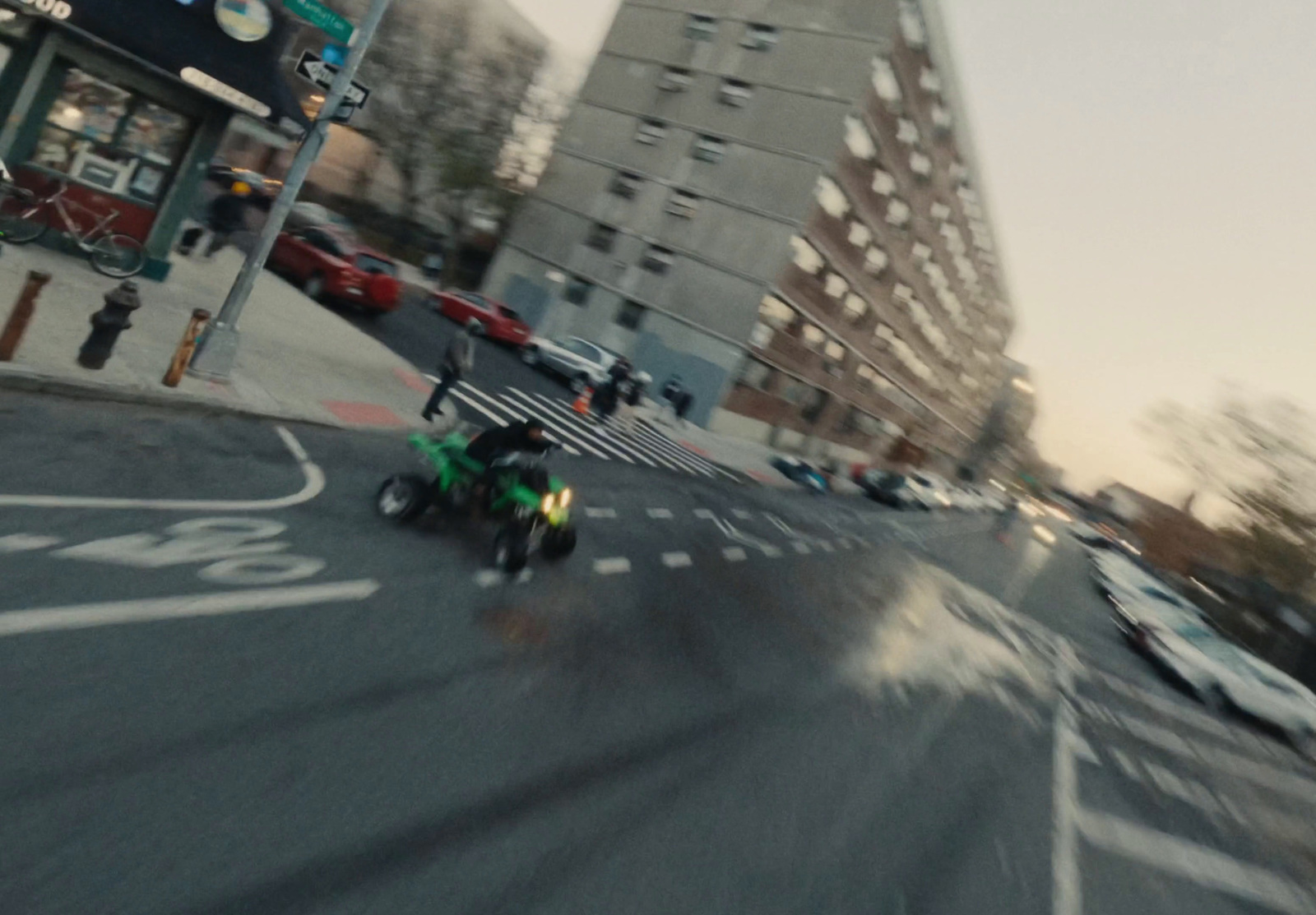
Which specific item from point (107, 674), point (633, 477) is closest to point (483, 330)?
point (633, 477)

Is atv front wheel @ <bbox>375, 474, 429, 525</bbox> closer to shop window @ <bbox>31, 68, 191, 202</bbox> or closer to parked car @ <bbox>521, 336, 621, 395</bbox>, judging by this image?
shop window @ <bbox>31, 68, 191, 202</bbox>

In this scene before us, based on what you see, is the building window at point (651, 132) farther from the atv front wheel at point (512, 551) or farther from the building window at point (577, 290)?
the atv front wheel at point (512, 551)

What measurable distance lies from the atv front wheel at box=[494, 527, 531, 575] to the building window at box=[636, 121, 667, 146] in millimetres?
29976

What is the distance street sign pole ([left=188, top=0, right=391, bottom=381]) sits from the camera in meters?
9.11

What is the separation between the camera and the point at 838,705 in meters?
7.56

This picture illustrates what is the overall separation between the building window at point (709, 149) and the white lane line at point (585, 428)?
17.3 meters

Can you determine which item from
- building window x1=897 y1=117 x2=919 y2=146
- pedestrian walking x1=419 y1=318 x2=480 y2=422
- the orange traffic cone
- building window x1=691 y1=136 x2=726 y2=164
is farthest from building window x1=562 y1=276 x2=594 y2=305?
pedestrian walking x1=419 y1=318 x2=480 y2=422

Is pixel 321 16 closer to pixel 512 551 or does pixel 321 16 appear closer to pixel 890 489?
pixel 512 551

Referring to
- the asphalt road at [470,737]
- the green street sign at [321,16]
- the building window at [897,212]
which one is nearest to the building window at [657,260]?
the building window at [897,212]

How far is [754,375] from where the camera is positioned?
106 feet

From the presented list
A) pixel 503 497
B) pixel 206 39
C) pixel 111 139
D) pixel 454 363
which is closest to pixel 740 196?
pixel 454 363

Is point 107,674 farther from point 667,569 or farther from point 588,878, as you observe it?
point 667,569

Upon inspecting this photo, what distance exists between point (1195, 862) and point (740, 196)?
1117 inches

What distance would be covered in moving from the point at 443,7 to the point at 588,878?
39.4 metres
